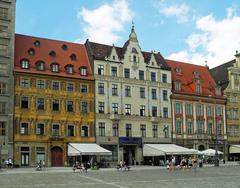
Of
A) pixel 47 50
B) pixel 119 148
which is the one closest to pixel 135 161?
pixel 119 148

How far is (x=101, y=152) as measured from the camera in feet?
183

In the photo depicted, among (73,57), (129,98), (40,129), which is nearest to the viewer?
(40,129)

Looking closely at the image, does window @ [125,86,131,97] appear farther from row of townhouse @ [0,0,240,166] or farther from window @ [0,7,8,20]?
window @ [0,7,8,20]

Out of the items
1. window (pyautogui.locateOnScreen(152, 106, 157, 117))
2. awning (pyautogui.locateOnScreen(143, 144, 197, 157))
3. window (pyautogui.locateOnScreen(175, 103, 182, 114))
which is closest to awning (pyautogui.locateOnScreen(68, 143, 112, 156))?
awning (pyautogui.locateOnScreen(143, 144, 197, 157))

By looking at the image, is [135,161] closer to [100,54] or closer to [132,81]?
[132,81]

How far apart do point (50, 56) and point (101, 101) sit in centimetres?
1027

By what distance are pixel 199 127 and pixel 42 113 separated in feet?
92.5

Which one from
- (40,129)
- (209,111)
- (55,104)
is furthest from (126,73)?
(209,111)

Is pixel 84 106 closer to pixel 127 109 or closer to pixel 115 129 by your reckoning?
pixel 115 129

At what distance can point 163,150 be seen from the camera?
59.8 meters

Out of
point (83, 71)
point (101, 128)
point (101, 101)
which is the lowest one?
point (101, 128)

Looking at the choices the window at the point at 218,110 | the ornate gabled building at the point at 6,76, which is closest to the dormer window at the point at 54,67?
the ornate gabled building at the point at 6,76

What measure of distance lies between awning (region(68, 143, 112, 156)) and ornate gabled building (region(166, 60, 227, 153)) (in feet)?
53.3

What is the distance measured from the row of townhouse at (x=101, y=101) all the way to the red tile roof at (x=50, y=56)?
0.16 meters
